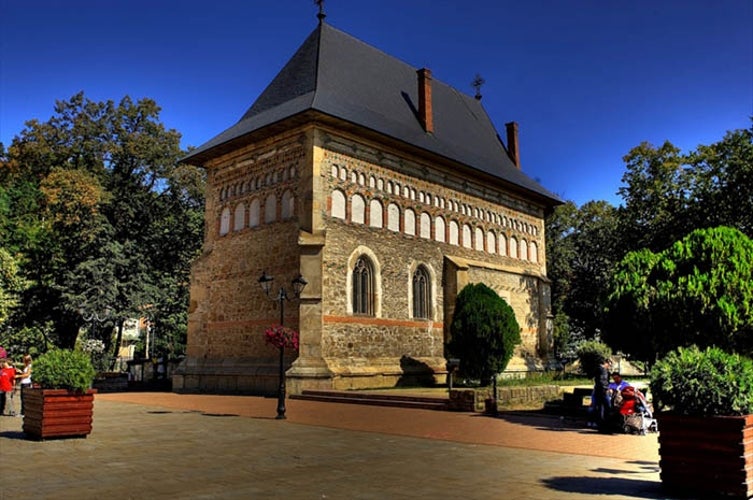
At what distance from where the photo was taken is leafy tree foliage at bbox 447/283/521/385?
2248cm

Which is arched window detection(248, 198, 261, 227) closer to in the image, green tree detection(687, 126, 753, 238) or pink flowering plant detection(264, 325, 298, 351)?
pink flowering plant detection(264, 325, 298, 351)

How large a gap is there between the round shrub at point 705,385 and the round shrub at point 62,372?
9.01m

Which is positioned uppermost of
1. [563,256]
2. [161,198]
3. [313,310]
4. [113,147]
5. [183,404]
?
[113,147]

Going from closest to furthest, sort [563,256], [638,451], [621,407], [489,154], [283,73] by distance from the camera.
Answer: [638,451]
[621,407]
[283,73]
[489,154]
[563,256]

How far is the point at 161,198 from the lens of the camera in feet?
119

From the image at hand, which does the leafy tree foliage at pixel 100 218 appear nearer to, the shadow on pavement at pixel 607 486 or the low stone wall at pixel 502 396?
the low stone wall at pixel 502 396

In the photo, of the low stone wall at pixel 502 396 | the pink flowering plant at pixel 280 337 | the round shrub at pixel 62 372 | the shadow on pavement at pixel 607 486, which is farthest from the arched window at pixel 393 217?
the shadow on pavement at pixel 607 486

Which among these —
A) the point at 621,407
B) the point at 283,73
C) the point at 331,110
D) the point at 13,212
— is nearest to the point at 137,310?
the point at 13,212

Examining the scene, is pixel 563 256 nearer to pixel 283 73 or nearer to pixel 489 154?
pixel 489 154

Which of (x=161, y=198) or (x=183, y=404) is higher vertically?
(x=161, y=198)

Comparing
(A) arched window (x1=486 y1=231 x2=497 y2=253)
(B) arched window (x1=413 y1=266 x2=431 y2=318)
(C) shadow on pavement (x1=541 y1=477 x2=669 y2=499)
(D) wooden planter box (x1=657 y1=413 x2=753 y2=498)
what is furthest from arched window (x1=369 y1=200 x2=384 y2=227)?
(D) wooden planter box (x1=657 y1=413 x2=753 y2=498)

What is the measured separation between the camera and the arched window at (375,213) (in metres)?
23.9

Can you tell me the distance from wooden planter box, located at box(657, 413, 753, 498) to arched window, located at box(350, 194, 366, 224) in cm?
1727

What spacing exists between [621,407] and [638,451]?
2649mm
